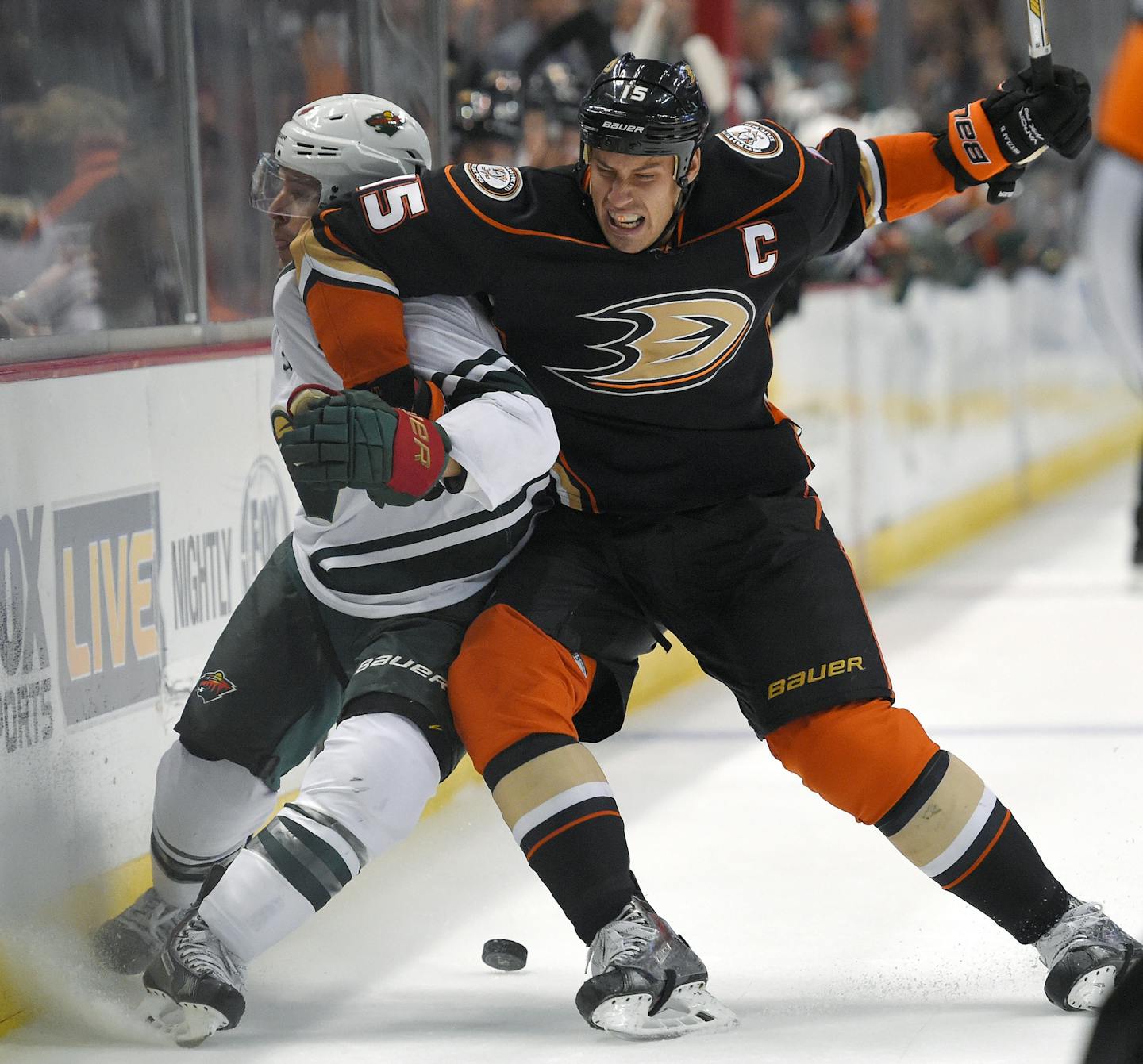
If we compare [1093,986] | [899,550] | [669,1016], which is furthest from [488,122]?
[899,550]

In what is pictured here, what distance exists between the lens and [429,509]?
8.89ft

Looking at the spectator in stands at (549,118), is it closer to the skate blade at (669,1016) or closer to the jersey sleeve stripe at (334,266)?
the jersey sleeve stripe at (334,266)

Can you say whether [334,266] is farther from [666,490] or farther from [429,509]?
[666,490]

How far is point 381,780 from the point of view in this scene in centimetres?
252

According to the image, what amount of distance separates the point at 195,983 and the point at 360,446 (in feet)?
2.38

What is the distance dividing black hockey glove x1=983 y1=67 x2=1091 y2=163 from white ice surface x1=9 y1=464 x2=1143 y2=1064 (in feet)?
4.00

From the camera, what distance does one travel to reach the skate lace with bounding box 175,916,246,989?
8.16 ft

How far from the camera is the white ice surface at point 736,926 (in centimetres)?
262

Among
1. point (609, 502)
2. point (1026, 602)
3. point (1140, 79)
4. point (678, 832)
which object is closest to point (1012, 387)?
point (1026, 602)

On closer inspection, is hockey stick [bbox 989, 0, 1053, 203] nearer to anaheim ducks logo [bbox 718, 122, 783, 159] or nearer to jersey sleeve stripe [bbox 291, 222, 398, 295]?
anaheim ducks logo [bbox 718, 122, 783, 159]

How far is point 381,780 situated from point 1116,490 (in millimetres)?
8132

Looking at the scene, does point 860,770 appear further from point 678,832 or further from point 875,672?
point 678,832

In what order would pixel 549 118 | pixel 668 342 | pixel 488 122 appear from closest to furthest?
pixel 668 342 → pixel 488 122 → pixel 549 118

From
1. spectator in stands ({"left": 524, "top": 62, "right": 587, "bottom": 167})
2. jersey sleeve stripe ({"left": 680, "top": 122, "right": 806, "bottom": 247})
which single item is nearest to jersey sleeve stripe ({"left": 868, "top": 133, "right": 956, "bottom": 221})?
jersey sleeve stripe ({"left": 680, "top": 122, "right": 806, "bottom": 247})
